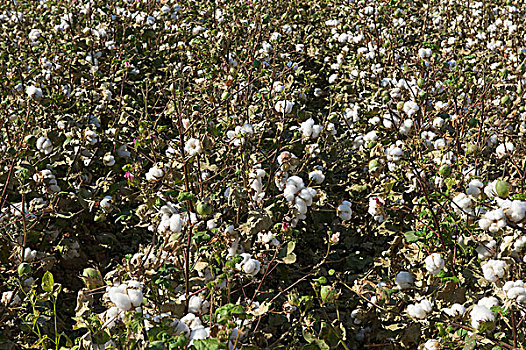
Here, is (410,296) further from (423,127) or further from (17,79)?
(17,79)

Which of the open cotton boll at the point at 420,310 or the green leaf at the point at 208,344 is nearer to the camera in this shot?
the green leaf at the point at 208,344

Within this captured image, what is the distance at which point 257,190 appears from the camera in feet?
6.81

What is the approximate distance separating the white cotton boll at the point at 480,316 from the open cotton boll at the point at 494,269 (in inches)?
6.1

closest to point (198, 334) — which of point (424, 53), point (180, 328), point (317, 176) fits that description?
point (180, 328)

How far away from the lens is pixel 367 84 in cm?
334

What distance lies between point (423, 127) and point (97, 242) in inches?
67.6

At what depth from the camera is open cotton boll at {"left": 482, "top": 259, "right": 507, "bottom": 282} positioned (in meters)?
1.69

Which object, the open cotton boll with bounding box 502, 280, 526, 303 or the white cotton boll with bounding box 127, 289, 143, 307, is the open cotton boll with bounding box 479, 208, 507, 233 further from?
the white cotton boll with bounding box 127, 289, 143, 307

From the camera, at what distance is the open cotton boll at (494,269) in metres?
1.69

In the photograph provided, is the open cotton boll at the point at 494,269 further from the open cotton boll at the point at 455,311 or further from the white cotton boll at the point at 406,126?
the white cotton boll at the point at 406,126

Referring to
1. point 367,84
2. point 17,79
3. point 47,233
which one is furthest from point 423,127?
point 17,79

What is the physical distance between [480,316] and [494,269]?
8.0 inches

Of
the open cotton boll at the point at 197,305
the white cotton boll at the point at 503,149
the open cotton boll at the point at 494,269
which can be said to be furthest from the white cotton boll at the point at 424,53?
the open cotton boll at the point at 197,305

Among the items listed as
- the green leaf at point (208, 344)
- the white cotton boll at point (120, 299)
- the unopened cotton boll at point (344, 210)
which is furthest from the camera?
the unopened cotton boll at point (344, 210)
